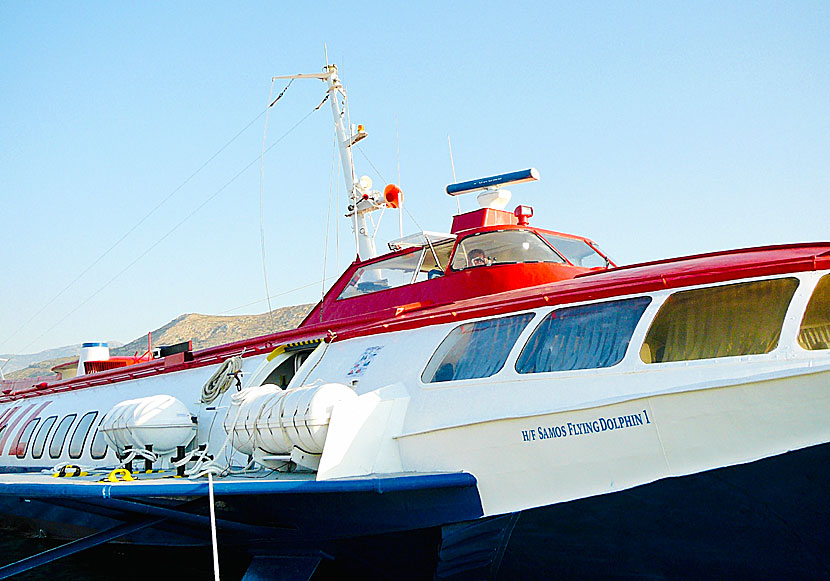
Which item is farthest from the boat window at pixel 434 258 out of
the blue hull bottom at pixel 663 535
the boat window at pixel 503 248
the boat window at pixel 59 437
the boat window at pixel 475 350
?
the boat window at pixel 59 437

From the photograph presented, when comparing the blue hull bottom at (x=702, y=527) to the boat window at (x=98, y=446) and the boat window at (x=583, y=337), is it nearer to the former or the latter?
the boat window at (x=583, y=337)

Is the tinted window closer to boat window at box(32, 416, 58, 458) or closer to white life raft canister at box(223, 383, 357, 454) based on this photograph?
boat window at box(32, 416, 58, 458)

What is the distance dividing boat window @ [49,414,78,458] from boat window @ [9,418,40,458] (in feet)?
2.52

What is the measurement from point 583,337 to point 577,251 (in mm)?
3444

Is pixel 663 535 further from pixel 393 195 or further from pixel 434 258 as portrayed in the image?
pixel 393 195

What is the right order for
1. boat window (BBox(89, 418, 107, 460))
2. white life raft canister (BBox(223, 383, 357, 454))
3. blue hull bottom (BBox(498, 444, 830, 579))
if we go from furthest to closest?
boat window (BBox(89, 418, 107, 460)), white life raft canister (BBox(223, 383, 357, 454)), blue hull bottom (BBox(498, 444, 830, 579))

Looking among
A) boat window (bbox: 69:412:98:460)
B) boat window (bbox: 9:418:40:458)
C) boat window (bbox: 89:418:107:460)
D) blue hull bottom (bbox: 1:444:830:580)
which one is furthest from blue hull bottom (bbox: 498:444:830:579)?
boat window (bbox: 9:418:40:458)

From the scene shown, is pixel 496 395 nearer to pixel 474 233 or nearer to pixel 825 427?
pixel 825 427

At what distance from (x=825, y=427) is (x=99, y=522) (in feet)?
23.3

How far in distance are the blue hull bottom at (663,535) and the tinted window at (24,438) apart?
6.27m

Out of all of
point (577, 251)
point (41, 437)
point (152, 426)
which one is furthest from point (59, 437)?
point (577, 251)

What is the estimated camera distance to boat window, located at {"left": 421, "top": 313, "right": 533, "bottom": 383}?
17.4 ft

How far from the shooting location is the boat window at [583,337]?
15.7ft

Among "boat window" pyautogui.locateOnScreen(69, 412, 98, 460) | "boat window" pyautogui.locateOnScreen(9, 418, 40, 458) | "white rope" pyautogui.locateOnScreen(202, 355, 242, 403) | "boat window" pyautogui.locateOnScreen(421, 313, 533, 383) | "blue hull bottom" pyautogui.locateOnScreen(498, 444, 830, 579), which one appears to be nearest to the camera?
"blue hull bottom" pyautogui.locateOnScreen(498, 444, 830, 579)
